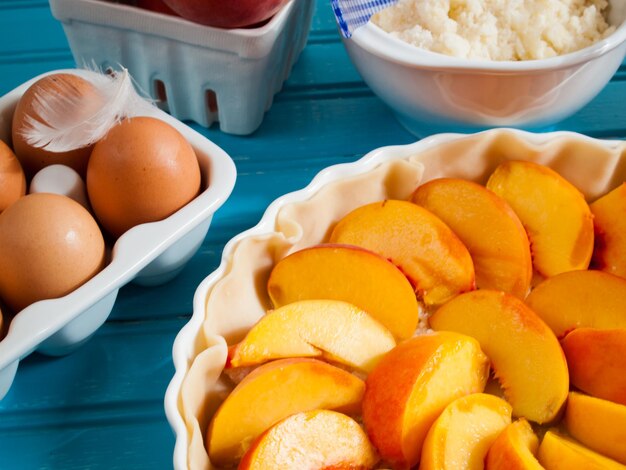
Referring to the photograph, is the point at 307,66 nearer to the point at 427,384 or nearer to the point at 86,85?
the point at 86,85

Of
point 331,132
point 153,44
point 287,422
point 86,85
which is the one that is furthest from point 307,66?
Result: point 287,422

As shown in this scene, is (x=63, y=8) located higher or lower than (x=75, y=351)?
higher

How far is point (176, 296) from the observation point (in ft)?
2.83

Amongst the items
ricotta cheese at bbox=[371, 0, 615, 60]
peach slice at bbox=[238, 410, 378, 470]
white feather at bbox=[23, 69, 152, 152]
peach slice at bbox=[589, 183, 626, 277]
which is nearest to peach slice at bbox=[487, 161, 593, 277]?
peach slice at bbox=[589, 183, 626, 277]

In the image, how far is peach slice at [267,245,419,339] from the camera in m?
0.73

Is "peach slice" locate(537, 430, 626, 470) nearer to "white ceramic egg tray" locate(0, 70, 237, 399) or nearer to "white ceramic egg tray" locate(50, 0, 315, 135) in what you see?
"white ceramic egg tray" locate(0, 70, 237, 399)

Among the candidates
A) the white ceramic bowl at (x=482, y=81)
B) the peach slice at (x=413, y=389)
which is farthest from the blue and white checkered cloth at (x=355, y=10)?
the peach slice at (x=413, y=389)

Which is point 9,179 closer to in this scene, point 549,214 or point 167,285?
point 167,285

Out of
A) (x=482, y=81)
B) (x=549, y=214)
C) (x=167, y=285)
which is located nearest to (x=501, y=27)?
(x=482, y=81)

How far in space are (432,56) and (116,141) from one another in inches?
12.9

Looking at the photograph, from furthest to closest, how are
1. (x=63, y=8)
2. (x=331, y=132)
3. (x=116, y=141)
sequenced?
(x=331, y=132) → (x=63, y=8) → (x=116, y=141)

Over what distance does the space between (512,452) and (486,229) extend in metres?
0.24

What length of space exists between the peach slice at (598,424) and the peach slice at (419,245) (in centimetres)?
15

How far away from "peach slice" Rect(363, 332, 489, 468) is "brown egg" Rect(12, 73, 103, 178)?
0.37 m
